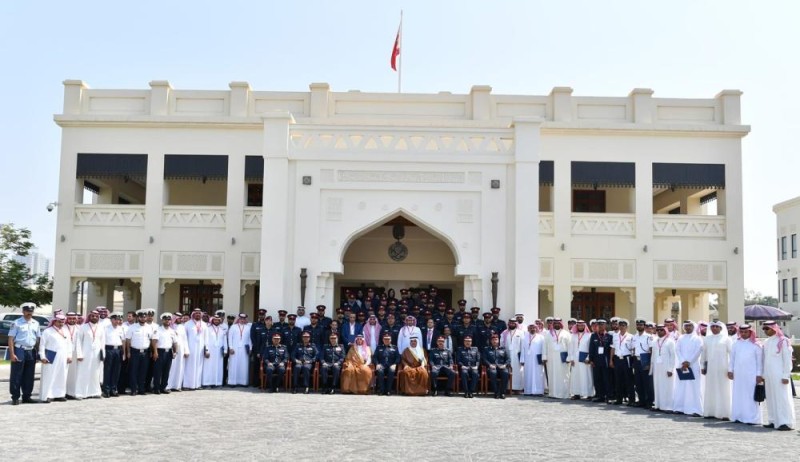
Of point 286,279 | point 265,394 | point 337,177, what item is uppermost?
point 337,177

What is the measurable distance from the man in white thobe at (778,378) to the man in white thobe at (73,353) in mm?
11065

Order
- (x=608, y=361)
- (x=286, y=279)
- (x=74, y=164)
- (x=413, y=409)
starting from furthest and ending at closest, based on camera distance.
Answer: (x=74, y=164), (x=286, y=279), (x=608, y=361), (x=413, y=409)

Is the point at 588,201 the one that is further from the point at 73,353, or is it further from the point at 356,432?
the point at 73,353

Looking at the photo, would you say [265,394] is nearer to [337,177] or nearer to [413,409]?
[413,409]

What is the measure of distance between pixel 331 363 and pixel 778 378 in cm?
773

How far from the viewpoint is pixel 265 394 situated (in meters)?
13.8

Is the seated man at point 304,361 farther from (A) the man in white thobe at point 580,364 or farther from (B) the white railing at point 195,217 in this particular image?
(B) the white railing at point 195,217

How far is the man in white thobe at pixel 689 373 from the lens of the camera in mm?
12219

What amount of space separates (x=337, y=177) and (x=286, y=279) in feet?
8.47

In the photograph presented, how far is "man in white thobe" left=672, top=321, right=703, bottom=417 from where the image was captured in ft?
40.1

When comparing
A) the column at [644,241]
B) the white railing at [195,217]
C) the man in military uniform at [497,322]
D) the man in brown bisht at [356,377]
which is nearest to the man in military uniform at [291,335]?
the man in brown bisht at [356,377]

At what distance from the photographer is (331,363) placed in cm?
1440

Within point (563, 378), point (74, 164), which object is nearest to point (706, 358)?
point (563, 378)

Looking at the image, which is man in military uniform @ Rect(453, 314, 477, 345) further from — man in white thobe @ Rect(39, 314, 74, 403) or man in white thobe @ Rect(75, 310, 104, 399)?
man in white thobe @ Rect(39, 314, 74, 403)
